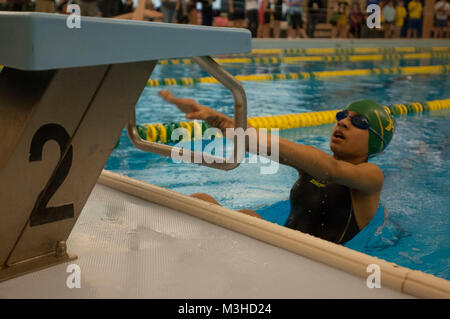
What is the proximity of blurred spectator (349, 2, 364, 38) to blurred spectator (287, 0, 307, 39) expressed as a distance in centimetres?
236

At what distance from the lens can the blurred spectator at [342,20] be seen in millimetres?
16538

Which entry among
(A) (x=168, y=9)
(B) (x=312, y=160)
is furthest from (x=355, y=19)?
(B) (x=312, y=160)

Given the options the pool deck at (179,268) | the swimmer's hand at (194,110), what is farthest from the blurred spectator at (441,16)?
the pool deck at (179,268)

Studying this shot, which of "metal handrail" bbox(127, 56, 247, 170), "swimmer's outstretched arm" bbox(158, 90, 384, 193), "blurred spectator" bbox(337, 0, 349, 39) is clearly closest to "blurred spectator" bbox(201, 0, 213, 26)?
"blurred spectator" bbox(337, 0, 349, 39)

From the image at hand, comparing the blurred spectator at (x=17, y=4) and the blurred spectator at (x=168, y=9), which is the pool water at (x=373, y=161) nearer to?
the blurred spectator at (x=17, y=4)

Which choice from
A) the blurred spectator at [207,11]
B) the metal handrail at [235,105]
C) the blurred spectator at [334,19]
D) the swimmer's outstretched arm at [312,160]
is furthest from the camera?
the blurred spectator at [334,19]

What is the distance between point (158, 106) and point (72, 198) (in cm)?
566

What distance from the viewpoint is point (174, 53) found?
1.03m

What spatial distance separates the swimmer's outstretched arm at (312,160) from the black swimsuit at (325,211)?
0.15m

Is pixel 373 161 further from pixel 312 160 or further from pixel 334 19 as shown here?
pixel 334 19

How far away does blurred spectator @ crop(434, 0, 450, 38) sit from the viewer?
18.1 meters

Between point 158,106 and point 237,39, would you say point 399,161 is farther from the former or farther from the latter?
point 237,39

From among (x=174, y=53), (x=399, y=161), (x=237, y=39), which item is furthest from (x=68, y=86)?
(x=399, y=161)

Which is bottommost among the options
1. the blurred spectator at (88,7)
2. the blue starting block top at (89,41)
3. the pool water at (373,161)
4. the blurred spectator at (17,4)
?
the pool water at (373,161)
